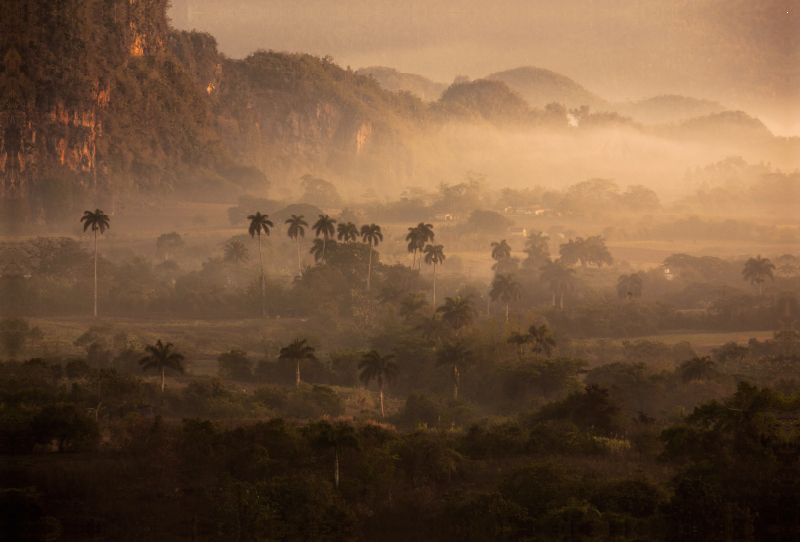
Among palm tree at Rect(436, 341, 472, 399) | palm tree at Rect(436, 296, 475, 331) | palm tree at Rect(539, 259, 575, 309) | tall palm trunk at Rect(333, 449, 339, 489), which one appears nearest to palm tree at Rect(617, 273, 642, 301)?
palm tree at Rect(539, 259, 575, 309)

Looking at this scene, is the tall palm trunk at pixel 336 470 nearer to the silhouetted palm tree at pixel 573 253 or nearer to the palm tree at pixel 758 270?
the palm tree at pixel 758 270

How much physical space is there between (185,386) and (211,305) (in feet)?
161

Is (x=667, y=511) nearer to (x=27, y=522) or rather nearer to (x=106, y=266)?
(x=27, y=522)

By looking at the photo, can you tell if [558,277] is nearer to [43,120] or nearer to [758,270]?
[758,270]

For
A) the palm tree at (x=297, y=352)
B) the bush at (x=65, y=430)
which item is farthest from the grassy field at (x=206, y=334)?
the bush at (x=65, y=430)

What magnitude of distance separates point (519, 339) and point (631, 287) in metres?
51.1

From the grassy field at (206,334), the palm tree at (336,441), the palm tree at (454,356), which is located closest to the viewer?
the palm tree at (336,441)

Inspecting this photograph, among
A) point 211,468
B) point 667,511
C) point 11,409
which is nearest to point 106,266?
point 11,409

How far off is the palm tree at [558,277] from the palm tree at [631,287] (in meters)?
9.04

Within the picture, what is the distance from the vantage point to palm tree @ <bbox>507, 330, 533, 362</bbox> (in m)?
80.8

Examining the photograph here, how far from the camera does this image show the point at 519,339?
81.0 m

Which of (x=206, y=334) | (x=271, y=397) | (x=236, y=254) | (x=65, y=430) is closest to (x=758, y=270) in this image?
(x=271, y=397)

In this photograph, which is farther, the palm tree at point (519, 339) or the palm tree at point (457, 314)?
the palm tree at point (457, 314)

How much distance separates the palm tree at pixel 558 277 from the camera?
412 ft
